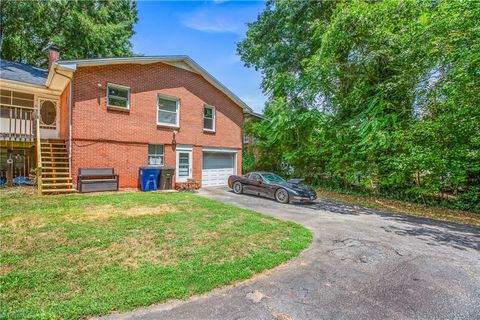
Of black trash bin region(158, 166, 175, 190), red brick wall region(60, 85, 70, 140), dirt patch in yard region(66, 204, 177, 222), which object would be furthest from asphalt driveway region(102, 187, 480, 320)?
red brick wall region(60, 85, 70, 140)

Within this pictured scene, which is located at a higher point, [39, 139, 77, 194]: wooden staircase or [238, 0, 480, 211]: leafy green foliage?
[238, 0, 480, 211]: leafy green foliage

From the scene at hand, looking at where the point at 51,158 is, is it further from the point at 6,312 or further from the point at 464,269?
the point at 464,269

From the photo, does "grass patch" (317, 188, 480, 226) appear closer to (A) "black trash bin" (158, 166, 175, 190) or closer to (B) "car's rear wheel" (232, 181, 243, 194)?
(B) "car's rear wheel" (232, 181, 243, 194)

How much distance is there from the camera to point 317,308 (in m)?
3.10

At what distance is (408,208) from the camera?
10070 millimetres

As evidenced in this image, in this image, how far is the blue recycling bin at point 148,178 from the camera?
37.3ft

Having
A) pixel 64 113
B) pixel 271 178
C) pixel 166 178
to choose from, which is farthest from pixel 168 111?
pixel 271 178

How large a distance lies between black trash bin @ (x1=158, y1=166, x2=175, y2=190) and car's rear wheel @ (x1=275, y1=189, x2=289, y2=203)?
5.28 metres

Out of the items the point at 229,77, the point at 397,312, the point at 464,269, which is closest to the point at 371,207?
the point at 464,269

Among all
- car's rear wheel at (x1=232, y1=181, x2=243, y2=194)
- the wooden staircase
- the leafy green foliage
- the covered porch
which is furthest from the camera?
car's rear wheel at (x1=232, y1=181, x2=243, y2=194)

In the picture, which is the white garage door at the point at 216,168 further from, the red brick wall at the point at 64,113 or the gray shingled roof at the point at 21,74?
the gray shingled roof at the point at 21,74

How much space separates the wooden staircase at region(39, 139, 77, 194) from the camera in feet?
30.1

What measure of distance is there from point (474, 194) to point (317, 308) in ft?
32.1

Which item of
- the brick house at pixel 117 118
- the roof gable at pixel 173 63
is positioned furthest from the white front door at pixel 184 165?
the roof gable at pixel 173 63
